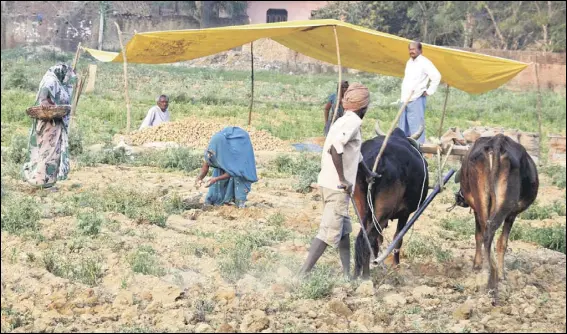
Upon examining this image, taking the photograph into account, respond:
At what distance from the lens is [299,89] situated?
27.8 meters

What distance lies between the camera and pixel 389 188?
729 centimetres

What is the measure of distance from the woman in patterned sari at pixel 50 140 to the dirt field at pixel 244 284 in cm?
71

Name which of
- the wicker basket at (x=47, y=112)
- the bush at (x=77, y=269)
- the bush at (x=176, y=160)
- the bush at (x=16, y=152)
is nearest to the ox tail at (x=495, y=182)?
the bush at (x=77, y=269)

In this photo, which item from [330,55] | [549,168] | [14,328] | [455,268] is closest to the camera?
[14,328]

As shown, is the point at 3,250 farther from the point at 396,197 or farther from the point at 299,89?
the point at 299,89

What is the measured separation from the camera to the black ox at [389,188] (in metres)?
7.18

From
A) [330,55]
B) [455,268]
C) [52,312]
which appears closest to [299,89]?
[330,55]

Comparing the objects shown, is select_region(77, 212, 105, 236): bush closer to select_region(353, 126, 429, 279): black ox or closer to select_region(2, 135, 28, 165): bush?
select_region(353, 126, 429, 279): black ox

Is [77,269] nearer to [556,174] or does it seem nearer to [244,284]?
[244,284]

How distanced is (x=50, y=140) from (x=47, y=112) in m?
0.44

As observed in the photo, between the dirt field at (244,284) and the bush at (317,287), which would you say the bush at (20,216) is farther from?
the bush at (317,287)

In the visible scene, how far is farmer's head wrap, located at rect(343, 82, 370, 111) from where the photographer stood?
671 centimetres

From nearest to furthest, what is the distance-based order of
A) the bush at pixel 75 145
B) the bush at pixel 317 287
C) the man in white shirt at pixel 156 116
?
the bush at pixel 317 287, the bush at pixel 75 145, the man in white shirt at pixel 156 116

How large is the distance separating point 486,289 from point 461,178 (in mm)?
1199
